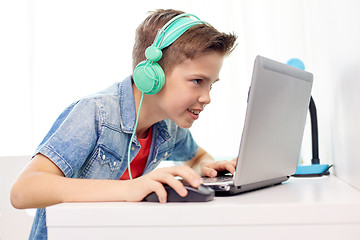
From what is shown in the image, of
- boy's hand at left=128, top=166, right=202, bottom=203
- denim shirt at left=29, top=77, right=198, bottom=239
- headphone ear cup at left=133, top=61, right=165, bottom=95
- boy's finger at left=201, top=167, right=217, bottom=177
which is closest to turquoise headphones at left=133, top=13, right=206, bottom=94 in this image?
headphone ear cup at left=133, top=61, right=165, bottom=95

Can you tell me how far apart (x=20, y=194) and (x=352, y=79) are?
682 mm

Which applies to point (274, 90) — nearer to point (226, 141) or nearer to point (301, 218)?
point (301, 218)

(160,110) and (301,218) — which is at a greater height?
(160,110)

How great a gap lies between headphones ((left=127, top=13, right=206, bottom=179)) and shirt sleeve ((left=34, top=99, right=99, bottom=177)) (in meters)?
0.09

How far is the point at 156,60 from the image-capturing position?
0.93 meters

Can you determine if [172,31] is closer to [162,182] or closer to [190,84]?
[190,84]

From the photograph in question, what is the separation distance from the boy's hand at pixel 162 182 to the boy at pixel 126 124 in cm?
4

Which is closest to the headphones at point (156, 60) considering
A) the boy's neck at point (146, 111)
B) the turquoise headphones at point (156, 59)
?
the turquoise headphones at point (156, 59)

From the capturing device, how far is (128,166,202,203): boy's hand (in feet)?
2.05

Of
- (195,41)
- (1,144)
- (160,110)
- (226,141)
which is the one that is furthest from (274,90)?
(1,144)

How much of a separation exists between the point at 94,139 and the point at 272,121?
0.42m

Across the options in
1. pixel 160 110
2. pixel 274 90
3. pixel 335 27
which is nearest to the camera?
pixel 274 90

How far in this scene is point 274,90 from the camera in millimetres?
696

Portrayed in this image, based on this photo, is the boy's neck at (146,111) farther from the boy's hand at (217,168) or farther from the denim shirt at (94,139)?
the boy's hand at (217,168)
